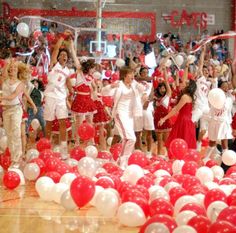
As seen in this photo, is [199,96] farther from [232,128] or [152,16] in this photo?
[152,16]

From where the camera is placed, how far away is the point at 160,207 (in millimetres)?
5426

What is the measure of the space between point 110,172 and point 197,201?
6.27ft

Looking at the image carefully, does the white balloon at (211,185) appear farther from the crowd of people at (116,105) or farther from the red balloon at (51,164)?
the red balloon at (51,164)

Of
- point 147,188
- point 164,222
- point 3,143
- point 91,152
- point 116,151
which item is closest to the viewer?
point 164,222

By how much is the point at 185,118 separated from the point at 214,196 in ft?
9.09

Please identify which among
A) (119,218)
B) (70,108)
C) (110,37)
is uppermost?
(110,37)

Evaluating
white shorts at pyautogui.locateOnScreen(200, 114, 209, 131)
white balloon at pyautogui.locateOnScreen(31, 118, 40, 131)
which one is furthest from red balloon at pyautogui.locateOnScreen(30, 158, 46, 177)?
white shorts at pyautogui.locateOnScreen(200, 114, 209, 131)

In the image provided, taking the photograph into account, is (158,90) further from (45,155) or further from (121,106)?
(45,155)

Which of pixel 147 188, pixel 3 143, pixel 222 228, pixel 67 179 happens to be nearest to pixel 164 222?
pixel 222 228

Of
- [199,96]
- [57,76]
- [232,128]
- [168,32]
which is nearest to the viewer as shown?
[232,128]

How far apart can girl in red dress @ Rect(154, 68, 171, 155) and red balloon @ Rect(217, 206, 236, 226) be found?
446cm

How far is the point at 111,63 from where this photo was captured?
14805 millimetres

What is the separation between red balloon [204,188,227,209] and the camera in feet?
18.4

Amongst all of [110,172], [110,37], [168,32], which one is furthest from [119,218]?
[168,32]
